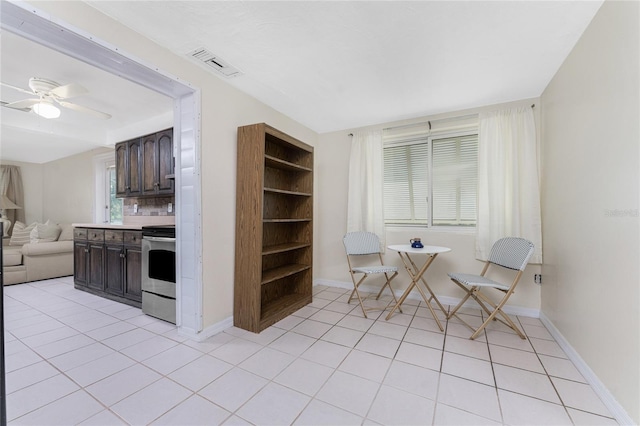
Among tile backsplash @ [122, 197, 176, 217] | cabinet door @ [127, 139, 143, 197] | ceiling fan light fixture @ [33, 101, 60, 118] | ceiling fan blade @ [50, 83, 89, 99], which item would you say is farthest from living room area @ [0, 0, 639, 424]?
ceiling fan light fixture @ [33, 101, 60, 118]

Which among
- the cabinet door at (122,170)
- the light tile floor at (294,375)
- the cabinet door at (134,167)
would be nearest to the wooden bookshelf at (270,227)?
the light tile floor at (294,375)

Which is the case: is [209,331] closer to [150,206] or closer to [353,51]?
[150,206]

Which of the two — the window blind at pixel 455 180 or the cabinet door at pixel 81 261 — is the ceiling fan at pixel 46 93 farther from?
the window blind at pixel 455 180

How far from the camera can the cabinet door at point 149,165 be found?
11.2ft

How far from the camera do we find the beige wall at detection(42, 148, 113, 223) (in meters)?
5.23

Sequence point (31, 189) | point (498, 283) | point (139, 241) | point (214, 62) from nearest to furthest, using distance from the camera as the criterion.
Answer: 1. point (214, 62)
2. point (498, 283)
3. point (139, 241)
4. point (31, 189)

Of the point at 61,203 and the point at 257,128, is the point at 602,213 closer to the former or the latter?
the point at 257,128

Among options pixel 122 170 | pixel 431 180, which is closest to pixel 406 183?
pixel 431 180

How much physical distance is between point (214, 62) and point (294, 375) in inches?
103

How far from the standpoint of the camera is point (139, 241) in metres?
2.98

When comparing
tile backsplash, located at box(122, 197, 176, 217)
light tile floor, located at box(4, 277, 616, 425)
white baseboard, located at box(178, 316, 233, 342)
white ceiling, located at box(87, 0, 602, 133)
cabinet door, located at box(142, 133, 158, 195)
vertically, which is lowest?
light tile floor, located at box(4, 277, 616, 425)

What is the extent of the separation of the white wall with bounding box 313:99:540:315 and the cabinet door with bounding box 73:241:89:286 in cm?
330

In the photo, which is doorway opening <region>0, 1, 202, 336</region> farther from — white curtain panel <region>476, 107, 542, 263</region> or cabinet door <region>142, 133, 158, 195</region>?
white curtain panel <region>476, 107, 542, 263</region>

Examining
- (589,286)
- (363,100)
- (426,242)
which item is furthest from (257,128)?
(589,286)
